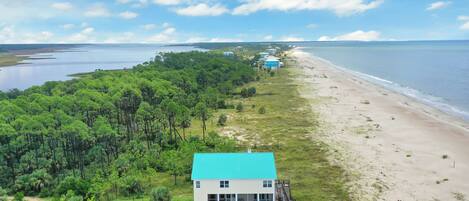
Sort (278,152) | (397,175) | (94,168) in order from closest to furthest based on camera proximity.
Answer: (397,175), (94,168), (278,152)

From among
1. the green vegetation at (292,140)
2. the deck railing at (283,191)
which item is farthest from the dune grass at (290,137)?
the deck railing at (283,191)

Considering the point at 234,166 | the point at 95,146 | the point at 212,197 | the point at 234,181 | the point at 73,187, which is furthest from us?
the point at 95,146

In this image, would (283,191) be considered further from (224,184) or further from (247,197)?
(224,184)

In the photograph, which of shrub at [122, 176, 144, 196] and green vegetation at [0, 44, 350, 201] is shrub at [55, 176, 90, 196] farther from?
shrub at [122, 176, 144, 196]

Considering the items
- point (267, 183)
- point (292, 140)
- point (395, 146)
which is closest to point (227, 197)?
point (267, 183)

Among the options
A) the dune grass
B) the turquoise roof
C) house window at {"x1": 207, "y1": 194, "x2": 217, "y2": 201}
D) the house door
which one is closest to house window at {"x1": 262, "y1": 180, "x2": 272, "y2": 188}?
the turquoise roof

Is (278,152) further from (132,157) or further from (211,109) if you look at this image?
(211,109)

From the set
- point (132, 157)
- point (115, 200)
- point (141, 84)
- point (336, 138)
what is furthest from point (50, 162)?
point (336, 138)

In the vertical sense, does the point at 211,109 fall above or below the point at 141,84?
below
